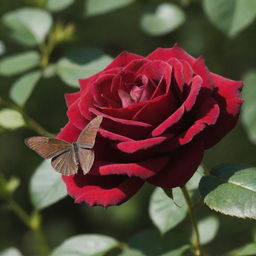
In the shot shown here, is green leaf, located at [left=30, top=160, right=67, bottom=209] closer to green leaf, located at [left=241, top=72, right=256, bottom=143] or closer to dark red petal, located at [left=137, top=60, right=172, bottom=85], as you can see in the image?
dark red petal, located at [left=137, top=60, right=172, bottom=85]

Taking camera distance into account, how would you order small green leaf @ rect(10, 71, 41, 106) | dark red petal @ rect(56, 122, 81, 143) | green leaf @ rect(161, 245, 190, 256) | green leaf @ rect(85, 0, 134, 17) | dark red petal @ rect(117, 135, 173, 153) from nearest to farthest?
dark red petal @ rect(117, 135, 173, 153)
dark red petal @ rect(56, 122, 81, 143)
green leaf @ rect(161, 245, 190, 256)
small green leaf @ rect(10, 71, 41, 106)
green leaf @ rect(85, 0, 134, 17)

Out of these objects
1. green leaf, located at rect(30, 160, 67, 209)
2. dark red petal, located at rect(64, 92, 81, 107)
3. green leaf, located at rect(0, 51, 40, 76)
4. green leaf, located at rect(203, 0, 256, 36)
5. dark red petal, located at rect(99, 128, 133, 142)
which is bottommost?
green leaf, located at rect(30, 160, 67, 209)

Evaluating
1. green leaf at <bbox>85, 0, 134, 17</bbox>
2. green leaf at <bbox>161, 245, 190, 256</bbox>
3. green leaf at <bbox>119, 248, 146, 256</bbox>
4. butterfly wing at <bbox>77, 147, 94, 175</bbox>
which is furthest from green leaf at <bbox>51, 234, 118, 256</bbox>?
green leaf at <bbox>85, 0, 134, 17</bbox>

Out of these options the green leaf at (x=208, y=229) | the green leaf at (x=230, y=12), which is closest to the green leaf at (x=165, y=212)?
the green leaf at (x=208, y=229)

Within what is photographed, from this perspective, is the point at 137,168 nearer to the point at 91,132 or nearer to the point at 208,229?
the point at 91,132

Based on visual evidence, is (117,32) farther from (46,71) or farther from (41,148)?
(41,148)

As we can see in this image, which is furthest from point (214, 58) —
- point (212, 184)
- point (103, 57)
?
point (212, 184)
